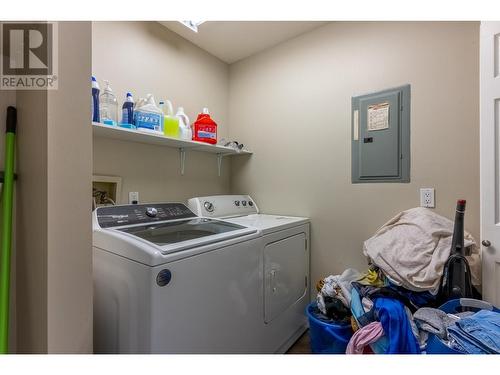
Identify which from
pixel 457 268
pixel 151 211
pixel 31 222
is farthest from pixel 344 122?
pixel 31 222

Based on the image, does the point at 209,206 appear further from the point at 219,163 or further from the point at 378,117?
the point at 378,117

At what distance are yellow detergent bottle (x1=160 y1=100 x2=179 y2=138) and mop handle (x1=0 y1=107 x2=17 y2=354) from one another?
98 centimetres

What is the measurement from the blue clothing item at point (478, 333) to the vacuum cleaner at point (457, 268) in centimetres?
14

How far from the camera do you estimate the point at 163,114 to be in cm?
195

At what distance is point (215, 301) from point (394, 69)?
2.01 m

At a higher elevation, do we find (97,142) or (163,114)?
(163,114)

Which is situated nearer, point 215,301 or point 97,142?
point 215,301

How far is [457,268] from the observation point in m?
1.34

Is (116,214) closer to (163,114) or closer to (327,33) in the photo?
(163,114)

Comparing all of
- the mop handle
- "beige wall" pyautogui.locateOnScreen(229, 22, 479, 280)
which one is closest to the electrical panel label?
"beige wall" pyautogui.locateOnScreen(229, 22, 479, 280)

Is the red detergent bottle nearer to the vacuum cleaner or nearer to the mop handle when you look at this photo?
the mop handle

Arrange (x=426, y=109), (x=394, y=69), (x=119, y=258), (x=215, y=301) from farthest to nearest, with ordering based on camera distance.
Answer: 1. (x=394, y=69)
2. (x=426, y=109)
3. (x=215, y=301)
4. (x=119, y=258)

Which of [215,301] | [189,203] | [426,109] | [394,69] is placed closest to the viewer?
[215,301]

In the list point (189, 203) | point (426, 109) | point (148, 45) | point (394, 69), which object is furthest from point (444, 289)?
point (148, 45)
